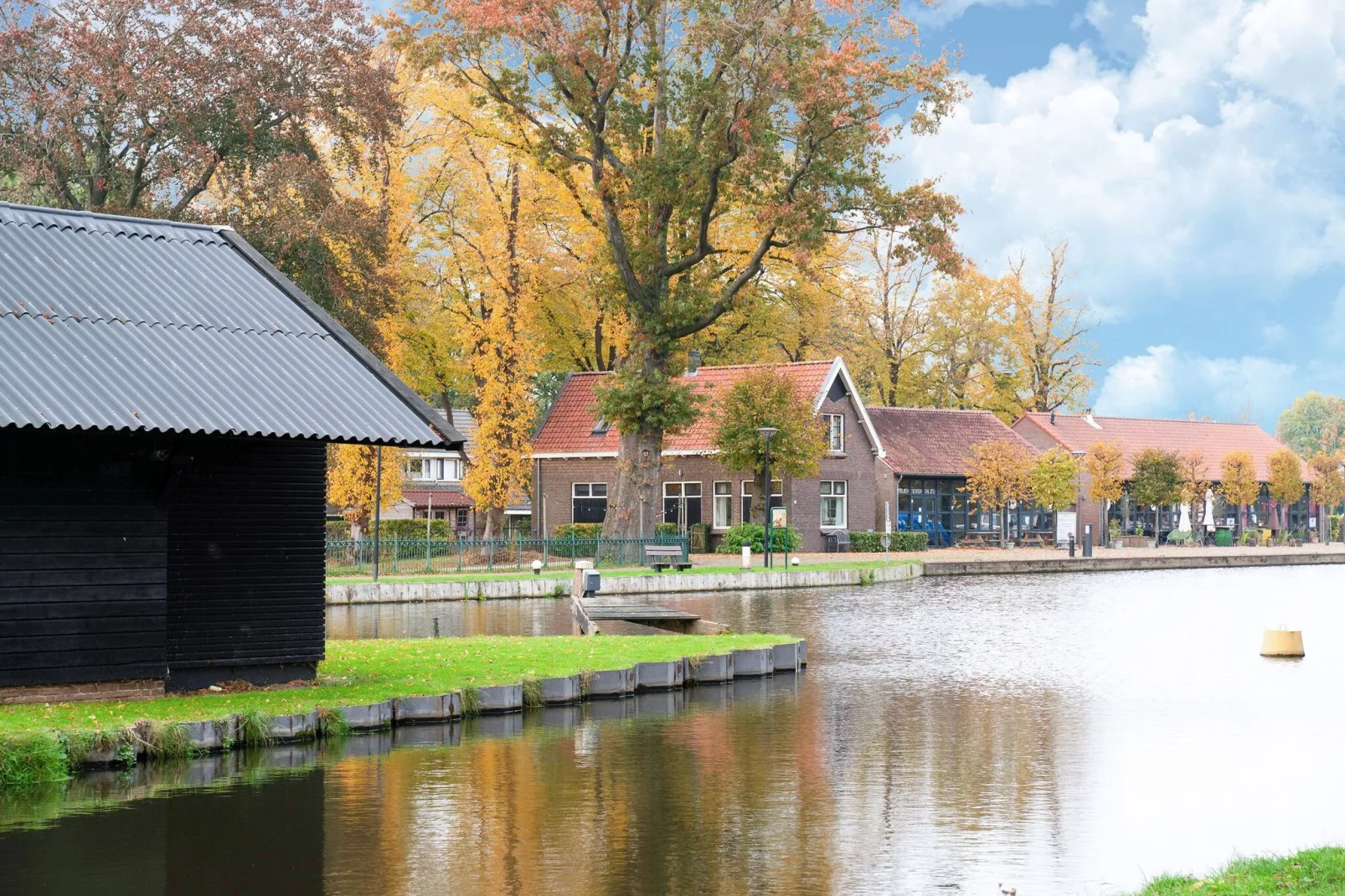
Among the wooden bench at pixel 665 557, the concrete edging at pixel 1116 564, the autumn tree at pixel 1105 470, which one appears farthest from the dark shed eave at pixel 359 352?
the autumn tree at pixel 1105 470

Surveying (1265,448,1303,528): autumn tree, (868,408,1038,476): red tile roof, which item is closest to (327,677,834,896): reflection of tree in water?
(868,408,1038,476): red tile roof

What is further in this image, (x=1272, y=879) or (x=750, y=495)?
(x=750, y=495)

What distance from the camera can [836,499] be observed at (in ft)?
200

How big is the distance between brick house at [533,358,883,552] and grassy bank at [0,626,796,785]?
33773 mm

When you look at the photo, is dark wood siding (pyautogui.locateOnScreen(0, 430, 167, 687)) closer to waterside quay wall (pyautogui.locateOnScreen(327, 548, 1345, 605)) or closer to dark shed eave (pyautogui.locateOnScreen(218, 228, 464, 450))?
dark shed eave (pyautogui.locateOnScreen(218, 228, 464, 450))

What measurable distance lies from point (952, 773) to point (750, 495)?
4311 cm

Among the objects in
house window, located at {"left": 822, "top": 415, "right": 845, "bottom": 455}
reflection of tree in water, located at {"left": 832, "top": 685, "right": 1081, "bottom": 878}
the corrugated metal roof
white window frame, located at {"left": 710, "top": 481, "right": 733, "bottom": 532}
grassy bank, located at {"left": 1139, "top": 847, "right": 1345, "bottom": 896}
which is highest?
house window, located at {"left": 822, "top": 415, "right": 845, "bottom": 455}

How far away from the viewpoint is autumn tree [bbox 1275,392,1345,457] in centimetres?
18788

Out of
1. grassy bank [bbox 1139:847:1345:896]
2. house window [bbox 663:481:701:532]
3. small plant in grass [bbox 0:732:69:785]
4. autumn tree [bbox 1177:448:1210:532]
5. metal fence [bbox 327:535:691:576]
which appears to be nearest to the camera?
grassy bank [bbox 1139:847:1345:896]

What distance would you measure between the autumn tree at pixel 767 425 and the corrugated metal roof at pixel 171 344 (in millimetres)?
35808

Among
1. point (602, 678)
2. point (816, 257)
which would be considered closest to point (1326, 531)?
point (816, 257)

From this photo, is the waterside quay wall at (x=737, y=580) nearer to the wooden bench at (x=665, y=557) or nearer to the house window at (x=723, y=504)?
the wooden bench at (x=665, y=557)

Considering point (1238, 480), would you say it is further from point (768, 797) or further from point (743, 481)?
point (768, 797)

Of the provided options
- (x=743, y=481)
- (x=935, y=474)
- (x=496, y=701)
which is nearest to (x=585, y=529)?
(x=743, y=481)
